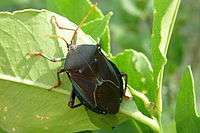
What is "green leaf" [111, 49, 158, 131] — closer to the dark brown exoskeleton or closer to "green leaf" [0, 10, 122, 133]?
the dark brown exoskeleton

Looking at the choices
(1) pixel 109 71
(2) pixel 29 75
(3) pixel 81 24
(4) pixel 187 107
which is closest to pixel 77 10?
(3) pixel 81 24

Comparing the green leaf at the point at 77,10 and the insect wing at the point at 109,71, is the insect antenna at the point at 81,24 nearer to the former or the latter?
the green leaf at the point at 77,10

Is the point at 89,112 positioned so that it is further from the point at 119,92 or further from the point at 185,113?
the point at 185,113

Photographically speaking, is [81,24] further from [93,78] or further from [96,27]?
[93,78]

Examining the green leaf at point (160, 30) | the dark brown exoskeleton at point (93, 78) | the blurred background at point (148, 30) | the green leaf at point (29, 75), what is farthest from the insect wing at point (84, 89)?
the blurred background at point (148, 30)

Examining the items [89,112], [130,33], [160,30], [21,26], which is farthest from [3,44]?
[130,33]
